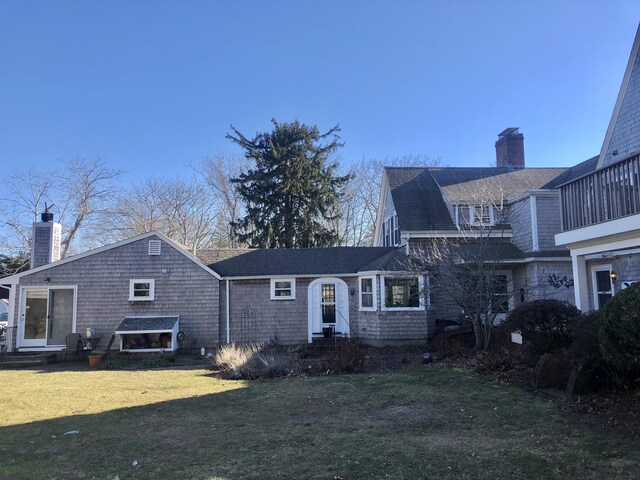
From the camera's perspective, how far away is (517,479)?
4461 mm

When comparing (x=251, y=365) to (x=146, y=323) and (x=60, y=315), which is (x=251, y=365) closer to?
(x=146, y=323)

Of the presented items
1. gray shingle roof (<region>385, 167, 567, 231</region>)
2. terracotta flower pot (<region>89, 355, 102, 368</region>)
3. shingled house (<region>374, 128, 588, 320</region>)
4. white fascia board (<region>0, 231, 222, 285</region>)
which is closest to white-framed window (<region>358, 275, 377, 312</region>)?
shingled house (<region>374, 128, 588, 320</region>)

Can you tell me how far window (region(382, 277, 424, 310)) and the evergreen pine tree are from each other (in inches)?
590

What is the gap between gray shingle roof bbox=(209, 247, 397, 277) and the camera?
1812 cm

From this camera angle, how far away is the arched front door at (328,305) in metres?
18.1

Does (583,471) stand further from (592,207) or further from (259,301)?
(259,301)

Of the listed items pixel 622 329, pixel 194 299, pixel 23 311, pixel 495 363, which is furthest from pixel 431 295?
pixel 23 311

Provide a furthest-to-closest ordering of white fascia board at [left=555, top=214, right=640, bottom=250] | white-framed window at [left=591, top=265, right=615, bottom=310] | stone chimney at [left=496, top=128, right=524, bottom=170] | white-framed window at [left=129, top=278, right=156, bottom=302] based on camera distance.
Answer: stone chimney at [left=496, top=128, right=524, bottom=170]
white-framed window at [left=129, top=278, right=156, bottom=302]
white-framed window at [left=591, top=265, right=615, bottom=310]
white fascia board at [left=555, top=214, right=640, bottom=250]

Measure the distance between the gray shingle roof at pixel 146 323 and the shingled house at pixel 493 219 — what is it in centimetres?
948

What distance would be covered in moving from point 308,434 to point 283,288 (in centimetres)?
1198

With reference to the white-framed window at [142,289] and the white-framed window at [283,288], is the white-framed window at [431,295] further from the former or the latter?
the white-framed window at [142,289]

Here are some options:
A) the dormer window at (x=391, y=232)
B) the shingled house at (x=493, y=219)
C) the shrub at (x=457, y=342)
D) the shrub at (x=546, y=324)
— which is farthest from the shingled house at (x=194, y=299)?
the shrub at (x=546, y=324)

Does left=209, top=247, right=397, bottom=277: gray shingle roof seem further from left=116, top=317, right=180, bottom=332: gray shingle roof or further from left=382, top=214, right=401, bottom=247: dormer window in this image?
left=116, top=317, right=180, bottom=332: gray shingle roof

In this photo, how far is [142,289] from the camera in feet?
57.2
